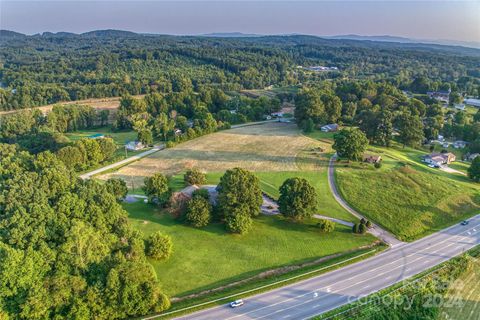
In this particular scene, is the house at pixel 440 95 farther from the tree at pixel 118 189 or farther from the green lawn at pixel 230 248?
the tree at pixel 118 189

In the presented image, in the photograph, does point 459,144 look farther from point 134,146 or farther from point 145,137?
point 134,146

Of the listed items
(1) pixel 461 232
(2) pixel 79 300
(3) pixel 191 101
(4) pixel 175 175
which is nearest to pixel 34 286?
(2) pixel 79 300

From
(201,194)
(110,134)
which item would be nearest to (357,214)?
(201,194)

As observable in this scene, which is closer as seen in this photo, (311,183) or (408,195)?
(408,195)

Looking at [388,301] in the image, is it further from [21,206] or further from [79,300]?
→ [21,206]

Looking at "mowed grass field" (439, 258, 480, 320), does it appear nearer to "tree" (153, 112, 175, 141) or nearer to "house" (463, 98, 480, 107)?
"tree" (153, 112, 175, 141)

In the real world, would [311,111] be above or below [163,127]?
above
